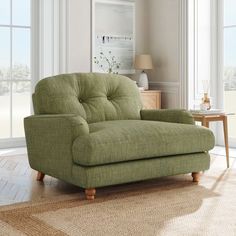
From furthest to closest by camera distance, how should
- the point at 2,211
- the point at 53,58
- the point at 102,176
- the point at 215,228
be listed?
the point at 53,58
the point at 102,176
the point at 2,211
the point at 215,228

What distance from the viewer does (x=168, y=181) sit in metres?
3.96

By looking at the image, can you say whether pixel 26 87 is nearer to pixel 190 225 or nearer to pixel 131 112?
pixel 131 112

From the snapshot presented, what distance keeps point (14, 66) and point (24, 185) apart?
84.9 inches

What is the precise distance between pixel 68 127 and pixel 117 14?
3.01m

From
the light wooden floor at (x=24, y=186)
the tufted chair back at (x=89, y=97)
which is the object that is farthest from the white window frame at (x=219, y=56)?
the light wooden floor at (x=24, y=186)

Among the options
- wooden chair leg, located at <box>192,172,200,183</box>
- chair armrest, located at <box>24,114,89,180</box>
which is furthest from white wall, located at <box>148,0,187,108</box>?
chair armrest, located at <box>24,114,89,180</box>

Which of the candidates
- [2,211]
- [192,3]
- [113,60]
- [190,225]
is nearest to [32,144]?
[2,211]

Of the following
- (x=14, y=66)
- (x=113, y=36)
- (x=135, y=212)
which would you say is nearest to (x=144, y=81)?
(x=113, y=36)

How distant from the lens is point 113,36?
239 inches

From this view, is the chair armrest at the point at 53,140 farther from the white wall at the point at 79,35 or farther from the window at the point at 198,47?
the window at the point at 198,47

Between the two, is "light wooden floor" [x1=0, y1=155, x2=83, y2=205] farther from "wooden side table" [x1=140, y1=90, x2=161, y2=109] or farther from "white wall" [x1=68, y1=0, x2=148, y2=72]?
"wooden side table" [x1=140, y1=90, x2=161, y2=109]

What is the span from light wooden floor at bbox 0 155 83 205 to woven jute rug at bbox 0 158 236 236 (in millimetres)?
163

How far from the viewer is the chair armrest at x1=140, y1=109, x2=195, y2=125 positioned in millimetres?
4121

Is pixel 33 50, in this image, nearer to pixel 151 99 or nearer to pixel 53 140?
pixel 151 99
